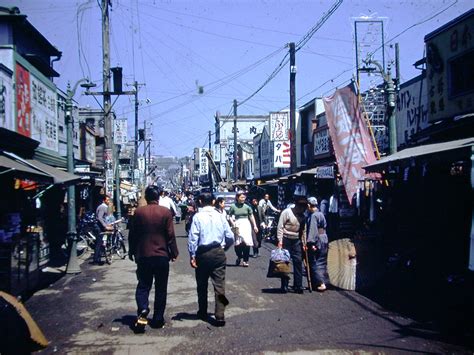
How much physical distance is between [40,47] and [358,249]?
15833 mm

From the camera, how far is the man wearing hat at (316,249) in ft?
34.3

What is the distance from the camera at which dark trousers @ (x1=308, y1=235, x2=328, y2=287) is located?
10.5 meters

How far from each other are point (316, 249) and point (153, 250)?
13.6 feet

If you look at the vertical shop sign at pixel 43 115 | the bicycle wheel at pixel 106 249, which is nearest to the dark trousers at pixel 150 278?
the bicycle wheel at pixel 106 249

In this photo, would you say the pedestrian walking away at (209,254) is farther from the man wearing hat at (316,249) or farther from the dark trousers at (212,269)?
the man wearing hat at (316,249)

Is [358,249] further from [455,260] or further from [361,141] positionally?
[361,141]

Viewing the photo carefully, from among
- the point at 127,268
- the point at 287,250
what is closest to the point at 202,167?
the point at 127,268

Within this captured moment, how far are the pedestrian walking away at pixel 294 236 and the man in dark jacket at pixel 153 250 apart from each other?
3.20 m

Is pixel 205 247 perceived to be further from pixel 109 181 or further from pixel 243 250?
pixel 109 181

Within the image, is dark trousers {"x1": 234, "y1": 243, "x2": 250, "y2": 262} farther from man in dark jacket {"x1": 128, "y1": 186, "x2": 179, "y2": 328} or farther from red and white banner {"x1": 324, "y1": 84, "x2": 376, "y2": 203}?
man in dark jacket {"x1": 128, "y1": 186, "x2": 179, "y2": 328}

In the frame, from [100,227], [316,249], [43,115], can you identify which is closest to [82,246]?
[100,227]

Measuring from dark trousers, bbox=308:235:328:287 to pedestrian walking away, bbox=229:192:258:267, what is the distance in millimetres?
3824

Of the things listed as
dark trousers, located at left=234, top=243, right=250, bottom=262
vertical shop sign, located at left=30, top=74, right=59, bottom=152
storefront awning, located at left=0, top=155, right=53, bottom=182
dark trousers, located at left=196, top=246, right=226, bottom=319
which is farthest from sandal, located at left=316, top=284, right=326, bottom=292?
vertical shop sign, located at left=30, top=74, right=59, bottom=152

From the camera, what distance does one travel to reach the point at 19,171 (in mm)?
9617
